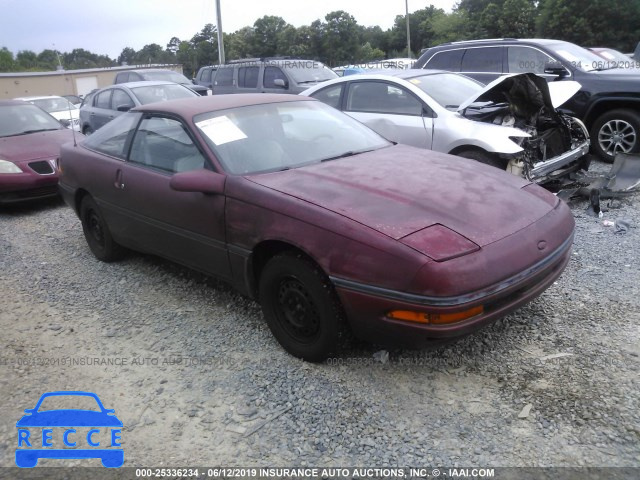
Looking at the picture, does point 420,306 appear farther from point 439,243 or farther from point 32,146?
point 32,146

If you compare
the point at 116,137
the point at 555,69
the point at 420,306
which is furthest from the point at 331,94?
the point at 420,306

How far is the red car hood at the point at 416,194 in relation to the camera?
9.32ft

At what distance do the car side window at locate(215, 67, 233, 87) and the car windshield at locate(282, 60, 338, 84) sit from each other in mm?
1895

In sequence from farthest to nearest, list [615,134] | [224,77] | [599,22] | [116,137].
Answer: [599,22] < [224,77] < [615,134] < [116,137]

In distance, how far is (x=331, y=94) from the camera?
711 centimetres

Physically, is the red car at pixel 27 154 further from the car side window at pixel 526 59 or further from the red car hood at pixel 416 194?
the car side window at pixel 526 59

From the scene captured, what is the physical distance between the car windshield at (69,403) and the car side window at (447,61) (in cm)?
818

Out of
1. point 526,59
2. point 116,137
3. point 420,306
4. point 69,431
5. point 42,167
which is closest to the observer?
point 420,306

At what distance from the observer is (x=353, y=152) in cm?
396

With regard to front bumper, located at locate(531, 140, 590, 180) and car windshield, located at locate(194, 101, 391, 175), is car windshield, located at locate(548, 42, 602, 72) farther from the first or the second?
car windshield, located at locate(194, 101, 391, 175)

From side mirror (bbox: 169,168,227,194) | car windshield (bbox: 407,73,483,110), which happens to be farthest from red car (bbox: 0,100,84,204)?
car windshield (bbox: 407,73,483,110)

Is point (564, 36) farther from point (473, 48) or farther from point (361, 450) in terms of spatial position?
point (361, 450)

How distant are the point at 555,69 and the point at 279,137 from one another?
18.7 ft

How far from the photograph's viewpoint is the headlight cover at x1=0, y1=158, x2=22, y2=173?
691cm
